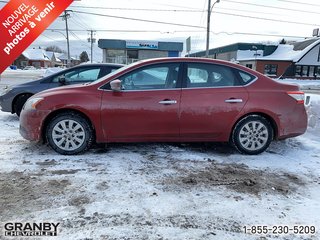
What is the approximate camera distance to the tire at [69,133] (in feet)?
15.1

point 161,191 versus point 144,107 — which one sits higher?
point 144,107

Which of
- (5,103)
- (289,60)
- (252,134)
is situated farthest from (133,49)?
(252,134)

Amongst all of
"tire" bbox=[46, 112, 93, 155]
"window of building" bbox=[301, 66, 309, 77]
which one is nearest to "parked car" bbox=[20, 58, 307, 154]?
"tire" bbox=[46, 112, 93, 155]

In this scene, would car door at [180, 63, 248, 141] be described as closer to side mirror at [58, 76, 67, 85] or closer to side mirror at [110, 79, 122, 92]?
side mirror at [110, 79, 122, 92]

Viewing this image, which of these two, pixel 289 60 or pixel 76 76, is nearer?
pixel 76 76

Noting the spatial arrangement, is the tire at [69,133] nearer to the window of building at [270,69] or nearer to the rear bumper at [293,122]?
the rear bumper at [293,122]

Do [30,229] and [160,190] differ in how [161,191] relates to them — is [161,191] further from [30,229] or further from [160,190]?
[30,229]

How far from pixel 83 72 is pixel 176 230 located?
5472mm

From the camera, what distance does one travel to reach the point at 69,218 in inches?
114

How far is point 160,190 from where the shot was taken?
3.54 meters

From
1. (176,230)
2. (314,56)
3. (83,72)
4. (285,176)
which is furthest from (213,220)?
(314,56)

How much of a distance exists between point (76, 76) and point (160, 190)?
15.4 ft

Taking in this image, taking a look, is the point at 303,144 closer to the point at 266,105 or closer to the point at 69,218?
the point at 266,105

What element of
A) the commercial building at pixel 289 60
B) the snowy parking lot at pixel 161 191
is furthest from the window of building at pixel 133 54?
the snowy parking lot at pixel 161 191
